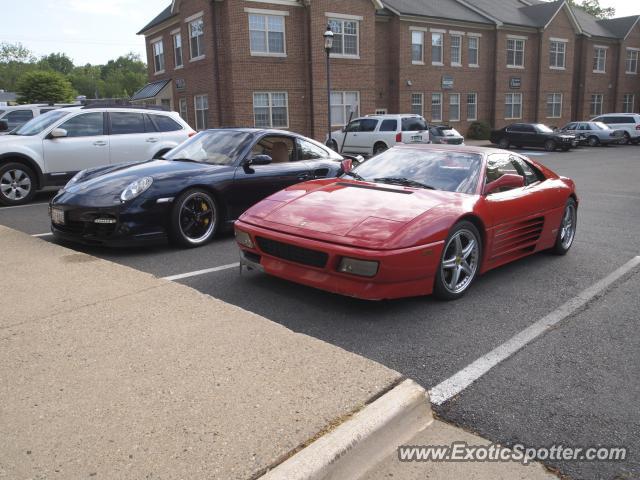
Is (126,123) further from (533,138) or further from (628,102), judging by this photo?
(628,102)

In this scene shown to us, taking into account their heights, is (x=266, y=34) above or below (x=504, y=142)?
above

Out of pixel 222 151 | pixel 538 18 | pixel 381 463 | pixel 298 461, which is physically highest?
pixel 538 18

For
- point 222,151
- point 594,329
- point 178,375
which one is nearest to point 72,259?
point 222,151

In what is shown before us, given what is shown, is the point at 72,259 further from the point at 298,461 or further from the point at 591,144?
the point at 591,144

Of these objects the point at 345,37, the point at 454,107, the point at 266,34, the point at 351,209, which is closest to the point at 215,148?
the point at 351,209

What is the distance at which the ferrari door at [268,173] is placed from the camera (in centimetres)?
709

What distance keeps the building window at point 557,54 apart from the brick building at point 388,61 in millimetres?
82

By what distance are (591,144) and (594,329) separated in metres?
32.5

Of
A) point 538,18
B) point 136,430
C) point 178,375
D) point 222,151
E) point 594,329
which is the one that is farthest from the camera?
point 538,18

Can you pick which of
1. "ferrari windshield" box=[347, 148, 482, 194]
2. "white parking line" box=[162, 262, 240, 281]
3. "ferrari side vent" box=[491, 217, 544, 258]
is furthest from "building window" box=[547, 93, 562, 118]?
"white parking line" box=[162, 262, 240, 281]

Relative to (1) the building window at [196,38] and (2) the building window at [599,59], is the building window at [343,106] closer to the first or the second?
(1) the building window at [196,38]

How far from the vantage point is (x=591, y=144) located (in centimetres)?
3309

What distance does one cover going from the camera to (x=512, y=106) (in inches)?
1487

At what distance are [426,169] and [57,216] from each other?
4.14 meters
